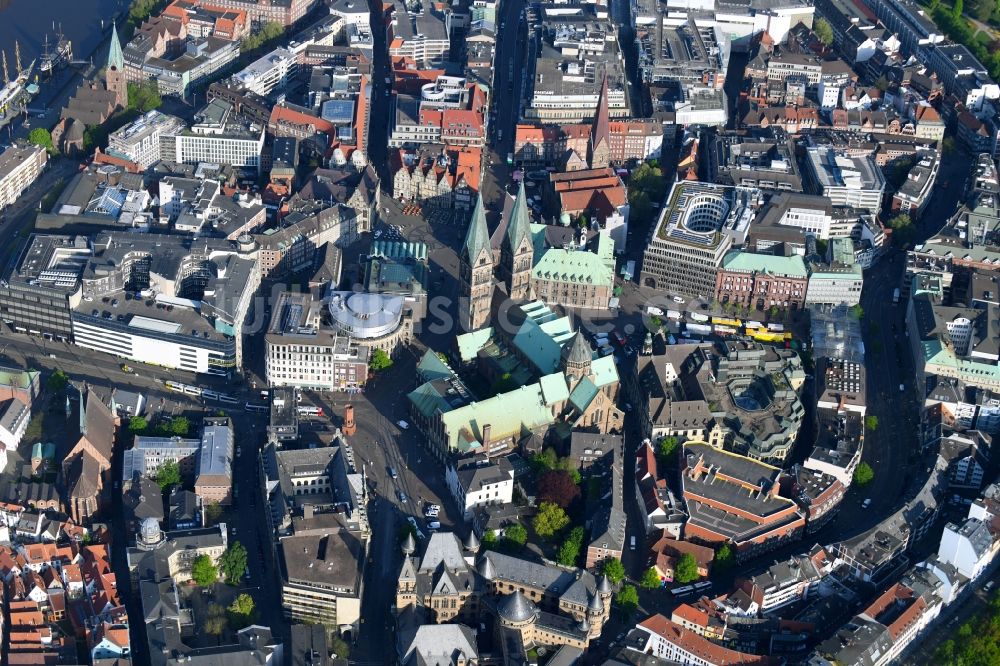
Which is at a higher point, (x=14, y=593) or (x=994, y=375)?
(x=994, y=375)

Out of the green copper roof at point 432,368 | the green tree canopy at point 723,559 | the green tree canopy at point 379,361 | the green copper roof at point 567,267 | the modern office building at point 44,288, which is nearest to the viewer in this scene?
the green tree canopy at point 723,559

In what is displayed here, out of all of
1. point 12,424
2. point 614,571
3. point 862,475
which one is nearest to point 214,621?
point 12,424

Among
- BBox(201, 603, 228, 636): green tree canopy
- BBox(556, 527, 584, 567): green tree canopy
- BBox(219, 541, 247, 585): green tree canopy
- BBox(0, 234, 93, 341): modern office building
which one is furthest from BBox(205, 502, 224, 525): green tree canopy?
BBox(0, 234, 93, 341): modern office building

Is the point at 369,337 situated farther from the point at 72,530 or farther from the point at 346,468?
the point at 72,530

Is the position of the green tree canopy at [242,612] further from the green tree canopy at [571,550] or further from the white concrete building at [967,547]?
the white concrete building at [967,547]

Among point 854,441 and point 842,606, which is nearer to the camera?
point 842,606

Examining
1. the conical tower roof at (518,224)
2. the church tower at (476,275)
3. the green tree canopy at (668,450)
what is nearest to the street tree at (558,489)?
the green tree canopy at (668,450)

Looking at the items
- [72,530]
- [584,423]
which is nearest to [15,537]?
[72,530]
